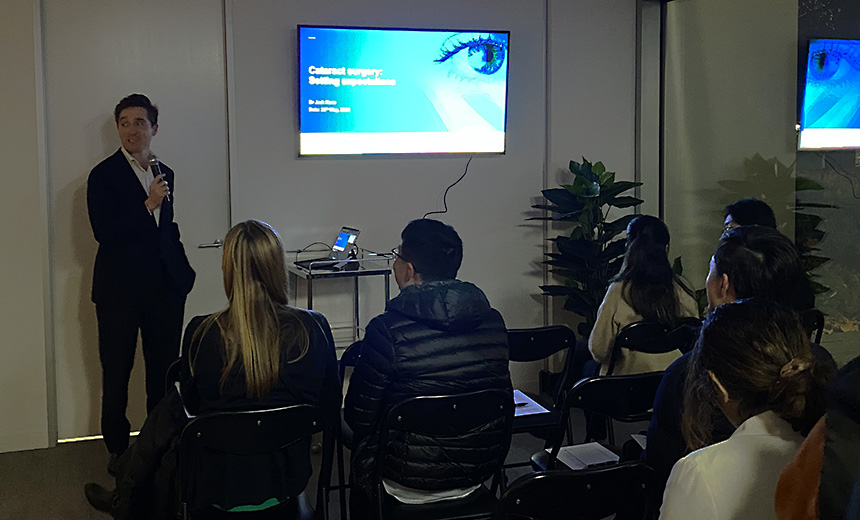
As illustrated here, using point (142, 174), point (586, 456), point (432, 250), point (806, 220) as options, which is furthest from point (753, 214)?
point (142, 174)

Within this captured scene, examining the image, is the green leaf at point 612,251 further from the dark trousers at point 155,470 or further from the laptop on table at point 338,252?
the dark trousers at point 155,470

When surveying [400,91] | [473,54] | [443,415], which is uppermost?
[473,54]

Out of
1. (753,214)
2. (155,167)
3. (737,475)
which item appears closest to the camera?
(737,475)

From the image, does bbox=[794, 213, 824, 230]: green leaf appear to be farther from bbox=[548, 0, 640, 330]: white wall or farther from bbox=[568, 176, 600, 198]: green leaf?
bbox=[548, 0, 640, 330]: white wall

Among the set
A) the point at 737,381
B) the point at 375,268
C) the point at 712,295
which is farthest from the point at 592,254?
the point at 737,381

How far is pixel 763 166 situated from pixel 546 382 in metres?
1.86

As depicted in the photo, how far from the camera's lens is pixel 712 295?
2426 mm

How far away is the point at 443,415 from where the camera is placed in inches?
90.0

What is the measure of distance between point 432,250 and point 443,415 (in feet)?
1.95

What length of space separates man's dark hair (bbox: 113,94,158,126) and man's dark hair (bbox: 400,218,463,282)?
2049 millimetres

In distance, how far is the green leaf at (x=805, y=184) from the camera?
402 centimetres

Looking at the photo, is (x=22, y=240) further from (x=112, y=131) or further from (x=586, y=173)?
(x=586, y=173)

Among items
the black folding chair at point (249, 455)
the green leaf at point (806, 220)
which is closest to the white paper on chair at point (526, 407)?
the black folding chair at point (249, 455)

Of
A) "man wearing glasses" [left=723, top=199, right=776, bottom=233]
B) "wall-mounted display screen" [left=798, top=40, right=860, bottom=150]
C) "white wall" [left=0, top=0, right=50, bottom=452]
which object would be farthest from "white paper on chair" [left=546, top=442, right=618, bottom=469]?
"white wall" [left=0, top=0, right=50, bottom=452]
